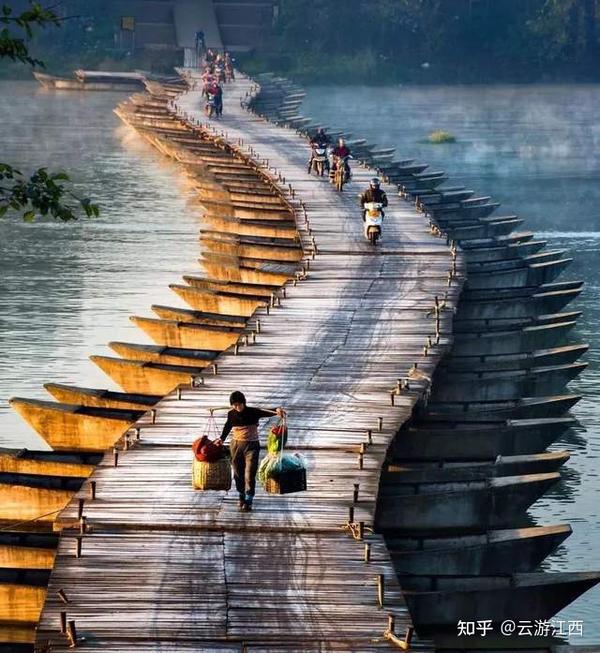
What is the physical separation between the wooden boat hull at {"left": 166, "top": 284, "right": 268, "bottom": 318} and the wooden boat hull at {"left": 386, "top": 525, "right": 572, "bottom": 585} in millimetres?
16660

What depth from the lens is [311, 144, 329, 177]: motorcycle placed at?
200ft

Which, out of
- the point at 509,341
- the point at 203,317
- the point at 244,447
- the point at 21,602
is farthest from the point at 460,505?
the point at 203,317

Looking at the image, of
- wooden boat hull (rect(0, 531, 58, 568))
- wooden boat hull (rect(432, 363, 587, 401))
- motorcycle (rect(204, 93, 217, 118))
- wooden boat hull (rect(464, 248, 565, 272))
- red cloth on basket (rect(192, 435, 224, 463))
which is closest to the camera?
red cloth on basket (rect(192, 435, 224, 463))

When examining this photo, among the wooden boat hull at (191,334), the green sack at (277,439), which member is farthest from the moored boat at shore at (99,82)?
the green sack at (277,439)

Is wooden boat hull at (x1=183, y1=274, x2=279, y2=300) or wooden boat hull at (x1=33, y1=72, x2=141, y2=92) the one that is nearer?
wooden boat hull at (x1=183, y1=274, x2=279, y2=300)

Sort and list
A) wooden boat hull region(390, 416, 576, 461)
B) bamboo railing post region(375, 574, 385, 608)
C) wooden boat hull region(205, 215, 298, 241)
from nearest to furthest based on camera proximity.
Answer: bamboo railing post region(375, 574, 385, 608) → wooden boat hull region(390, 416, 576, 461) → wooden boat hull region(205, 215, 298, 241)

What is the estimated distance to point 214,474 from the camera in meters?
24.5

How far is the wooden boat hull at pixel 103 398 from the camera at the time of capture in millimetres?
31422

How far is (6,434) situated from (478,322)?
11.5m

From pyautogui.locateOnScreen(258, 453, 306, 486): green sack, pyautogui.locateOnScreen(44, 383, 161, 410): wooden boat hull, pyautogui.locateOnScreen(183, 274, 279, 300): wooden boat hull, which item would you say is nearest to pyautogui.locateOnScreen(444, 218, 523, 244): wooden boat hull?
pyautogui.locateOnScreen(183, 274, 279, 300): wooden boat hull

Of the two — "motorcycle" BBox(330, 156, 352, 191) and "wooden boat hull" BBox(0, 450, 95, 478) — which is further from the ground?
"motorcycle" BBox(330, 156, 352, 191)

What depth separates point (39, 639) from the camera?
19.7 meters

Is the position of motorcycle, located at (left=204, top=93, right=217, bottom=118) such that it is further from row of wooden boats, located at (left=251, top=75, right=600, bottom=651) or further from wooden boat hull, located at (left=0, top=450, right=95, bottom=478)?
wooden boat hull, located at (left=0, top=450, right=95, bottom=478)

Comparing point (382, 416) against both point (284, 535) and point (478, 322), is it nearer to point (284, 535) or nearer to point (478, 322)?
point (284, 535)
